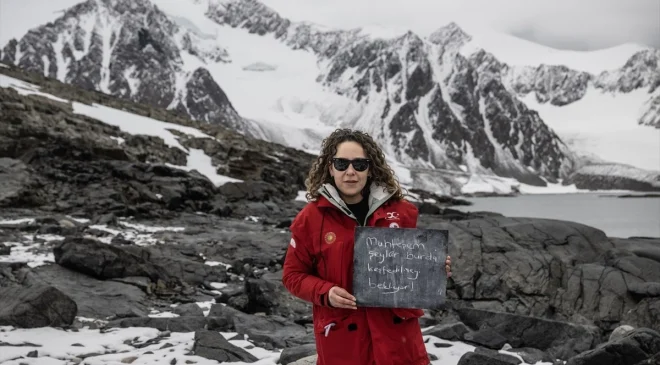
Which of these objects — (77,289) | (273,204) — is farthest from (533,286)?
(273,204)

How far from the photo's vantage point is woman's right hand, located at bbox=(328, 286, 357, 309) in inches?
136

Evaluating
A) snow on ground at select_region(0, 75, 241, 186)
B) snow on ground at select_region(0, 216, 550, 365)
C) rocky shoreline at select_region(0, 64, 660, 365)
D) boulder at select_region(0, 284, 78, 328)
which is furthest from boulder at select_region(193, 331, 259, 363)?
snow on ground at select_region(0, 75, 241, 186)

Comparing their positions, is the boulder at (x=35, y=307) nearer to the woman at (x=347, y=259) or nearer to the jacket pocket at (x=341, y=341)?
the woman at (x=347, y=259)

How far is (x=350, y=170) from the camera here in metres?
3.80

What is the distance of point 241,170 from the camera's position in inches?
1770

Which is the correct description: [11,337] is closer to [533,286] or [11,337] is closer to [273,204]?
[533,286]

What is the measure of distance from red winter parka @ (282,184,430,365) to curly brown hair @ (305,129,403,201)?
0.10 metres

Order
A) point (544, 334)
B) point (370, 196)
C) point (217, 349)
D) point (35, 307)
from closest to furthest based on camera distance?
point (370, 196)
point (217, 349)
point (35, 307)
point (544, 334)

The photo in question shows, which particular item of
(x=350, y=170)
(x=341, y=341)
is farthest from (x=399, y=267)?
(x=350, y=170)

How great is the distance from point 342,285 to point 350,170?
2.66 ft

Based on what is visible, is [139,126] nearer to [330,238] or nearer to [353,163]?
[353,163]

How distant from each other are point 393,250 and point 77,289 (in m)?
8.89

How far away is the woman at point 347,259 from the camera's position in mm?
3588

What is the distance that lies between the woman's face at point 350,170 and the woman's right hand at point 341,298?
0.71m
